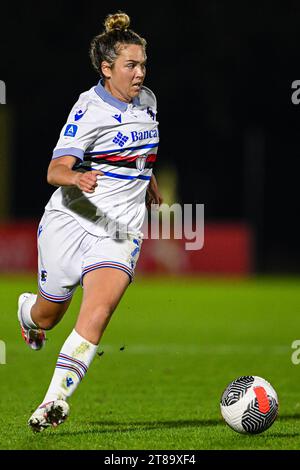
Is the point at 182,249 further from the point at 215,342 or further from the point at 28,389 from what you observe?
the point at 28,389

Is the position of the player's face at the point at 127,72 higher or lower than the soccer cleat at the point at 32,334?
higher

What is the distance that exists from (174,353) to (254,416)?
529 cm

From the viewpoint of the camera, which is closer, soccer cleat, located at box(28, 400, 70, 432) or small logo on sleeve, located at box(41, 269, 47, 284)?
soccer cleat, located at box(28, 400, 70, 432)

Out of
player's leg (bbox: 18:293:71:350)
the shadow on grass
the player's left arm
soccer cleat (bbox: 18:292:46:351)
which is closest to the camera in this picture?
the shadow on grass

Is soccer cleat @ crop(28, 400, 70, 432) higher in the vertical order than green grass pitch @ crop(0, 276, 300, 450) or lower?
higher

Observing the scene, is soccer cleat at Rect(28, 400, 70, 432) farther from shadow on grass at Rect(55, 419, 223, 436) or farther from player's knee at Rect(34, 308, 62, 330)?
player's knee at Rect(34, 308, 62, 330)

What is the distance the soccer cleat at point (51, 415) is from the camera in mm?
5895

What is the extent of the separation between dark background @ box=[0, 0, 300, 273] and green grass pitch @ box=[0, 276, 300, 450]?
14914 mm

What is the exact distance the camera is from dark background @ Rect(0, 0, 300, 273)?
3372 centimetres

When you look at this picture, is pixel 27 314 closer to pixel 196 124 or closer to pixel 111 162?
pixel 111 162

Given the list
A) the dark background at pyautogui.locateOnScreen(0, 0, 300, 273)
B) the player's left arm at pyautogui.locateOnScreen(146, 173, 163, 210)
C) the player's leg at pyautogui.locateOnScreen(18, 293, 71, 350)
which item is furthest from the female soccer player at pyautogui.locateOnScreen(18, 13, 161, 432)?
the dark background at pyautogui.locateOnScreen(0, 0, 300, 273)

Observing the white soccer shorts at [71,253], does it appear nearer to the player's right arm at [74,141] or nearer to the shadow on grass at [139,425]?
the player's right arm at [74,141]

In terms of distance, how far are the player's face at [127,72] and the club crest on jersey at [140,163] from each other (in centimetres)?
38

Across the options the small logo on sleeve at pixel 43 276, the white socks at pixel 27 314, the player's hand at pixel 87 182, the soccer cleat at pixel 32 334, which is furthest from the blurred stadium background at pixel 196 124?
the player's hand at pixel 87 182
